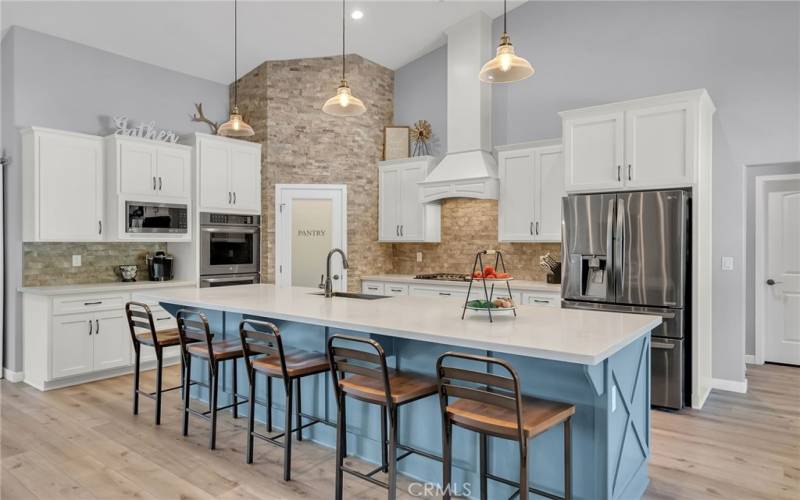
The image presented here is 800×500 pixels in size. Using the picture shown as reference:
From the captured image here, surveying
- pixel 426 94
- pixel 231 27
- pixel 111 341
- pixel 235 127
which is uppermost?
pixel 231 27

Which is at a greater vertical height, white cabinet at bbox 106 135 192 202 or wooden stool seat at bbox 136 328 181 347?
white cabinet at bbox 106 135 192 202

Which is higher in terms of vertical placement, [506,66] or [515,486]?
[506,66]

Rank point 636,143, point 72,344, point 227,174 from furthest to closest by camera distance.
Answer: point 227,174, point 72,344, point 636,143

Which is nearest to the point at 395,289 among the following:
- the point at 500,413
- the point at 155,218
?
the point at 155,218

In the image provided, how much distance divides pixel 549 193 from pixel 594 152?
32.0 inches

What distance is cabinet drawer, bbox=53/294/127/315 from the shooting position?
463 cm

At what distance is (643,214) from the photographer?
4176mm

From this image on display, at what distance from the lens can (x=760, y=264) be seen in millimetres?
5512

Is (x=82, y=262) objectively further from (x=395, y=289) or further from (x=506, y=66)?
(x=506, y=66)

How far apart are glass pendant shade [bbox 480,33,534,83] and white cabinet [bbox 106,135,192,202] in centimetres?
381

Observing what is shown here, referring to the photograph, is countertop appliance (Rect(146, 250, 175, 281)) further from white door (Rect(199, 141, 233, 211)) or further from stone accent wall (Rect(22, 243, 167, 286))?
white door (Rect(199, 141, 233, 211))

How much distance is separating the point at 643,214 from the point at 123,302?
490cm

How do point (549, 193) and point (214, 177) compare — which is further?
point (214, 177)

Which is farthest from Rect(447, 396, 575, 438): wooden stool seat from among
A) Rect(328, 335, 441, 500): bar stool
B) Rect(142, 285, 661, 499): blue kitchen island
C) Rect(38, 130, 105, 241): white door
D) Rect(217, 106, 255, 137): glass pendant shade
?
Rect(38, 130, 105, 241): white door
